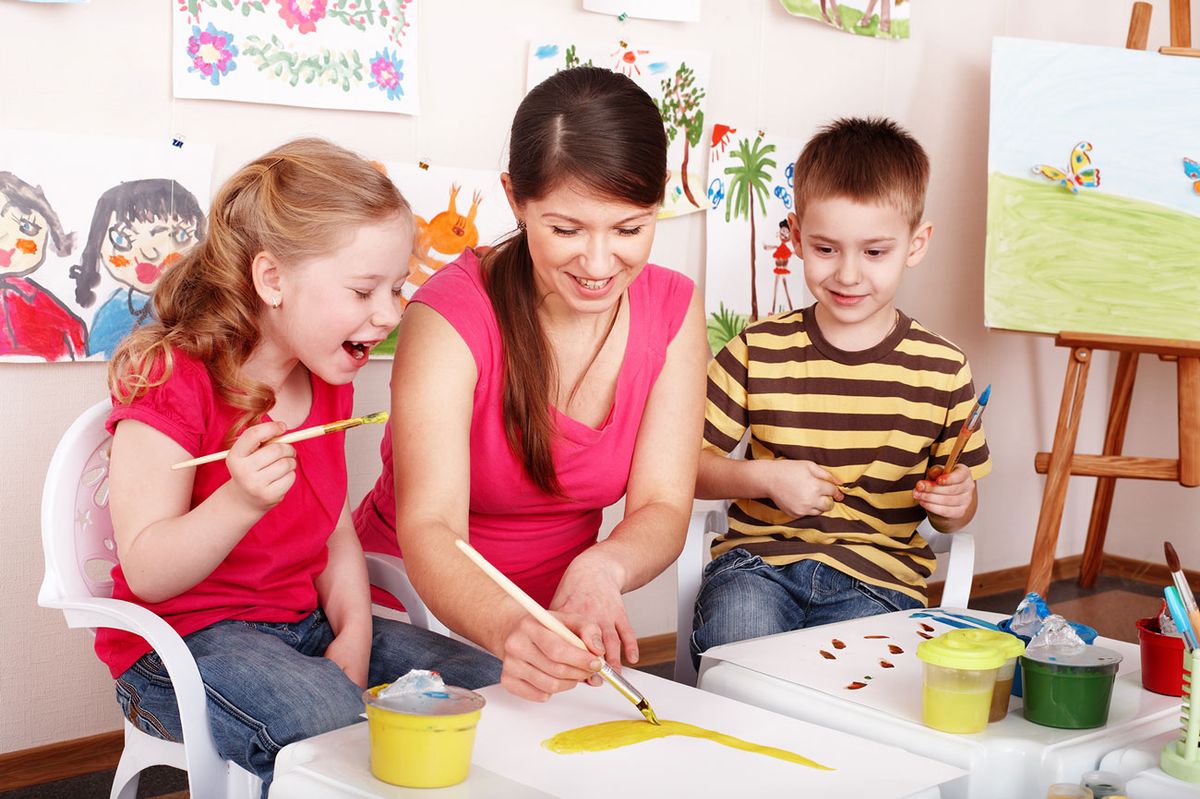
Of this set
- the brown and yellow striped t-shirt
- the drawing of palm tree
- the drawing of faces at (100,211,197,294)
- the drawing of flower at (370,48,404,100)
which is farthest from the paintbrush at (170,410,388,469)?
the drawing of palm tree

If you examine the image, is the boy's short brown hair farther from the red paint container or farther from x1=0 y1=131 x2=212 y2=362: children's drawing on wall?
x1=0 y1=131 x2=212 y2=362: children's drawing on wall

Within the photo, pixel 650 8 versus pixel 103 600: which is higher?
pixel 650 8

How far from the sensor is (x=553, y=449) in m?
1.40

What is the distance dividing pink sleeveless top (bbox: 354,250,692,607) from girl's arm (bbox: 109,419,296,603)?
0.25 meters

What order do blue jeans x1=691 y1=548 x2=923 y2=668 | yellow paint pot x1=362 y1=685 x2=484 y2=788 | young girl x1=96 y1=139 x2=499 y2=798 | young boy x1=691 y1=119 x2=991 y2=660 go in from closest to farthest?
yellow paint pot x1=362 y1=685 x2=484 y2=788, young girl x1=96 y1=139 x2=499 y2=798, blue jeans x1=691 y1=548 x2=923 y2=668, young boy x1=691 y1=119 x2=991 y2=660

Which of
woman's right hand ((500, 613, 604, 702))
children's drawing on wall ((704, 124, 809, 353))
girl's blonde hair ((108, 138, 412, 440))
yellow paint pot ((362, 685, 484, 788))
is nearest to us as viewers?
yellow paint pot ((362, 685, 484, 788))

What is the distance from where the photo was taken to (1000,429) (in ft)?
10.8

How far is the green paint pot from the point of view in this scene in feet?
3.29

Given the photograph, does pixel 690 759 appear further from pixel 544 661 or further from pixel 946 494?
pixel 946 494

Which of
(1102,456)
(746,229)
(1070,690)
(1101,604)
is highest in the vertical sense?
(746,229)

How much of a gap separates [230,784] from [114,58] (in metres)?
1.14

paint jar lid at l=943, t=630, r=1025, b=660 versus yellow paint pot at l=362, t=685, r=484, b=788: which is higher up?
paint jar lid at l=943, t=630, r=1025, b=660

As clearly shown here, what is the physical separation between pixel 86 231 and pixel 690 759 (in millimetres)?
1341

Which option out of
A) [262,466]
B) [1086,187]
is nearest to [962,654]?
[262,466]
